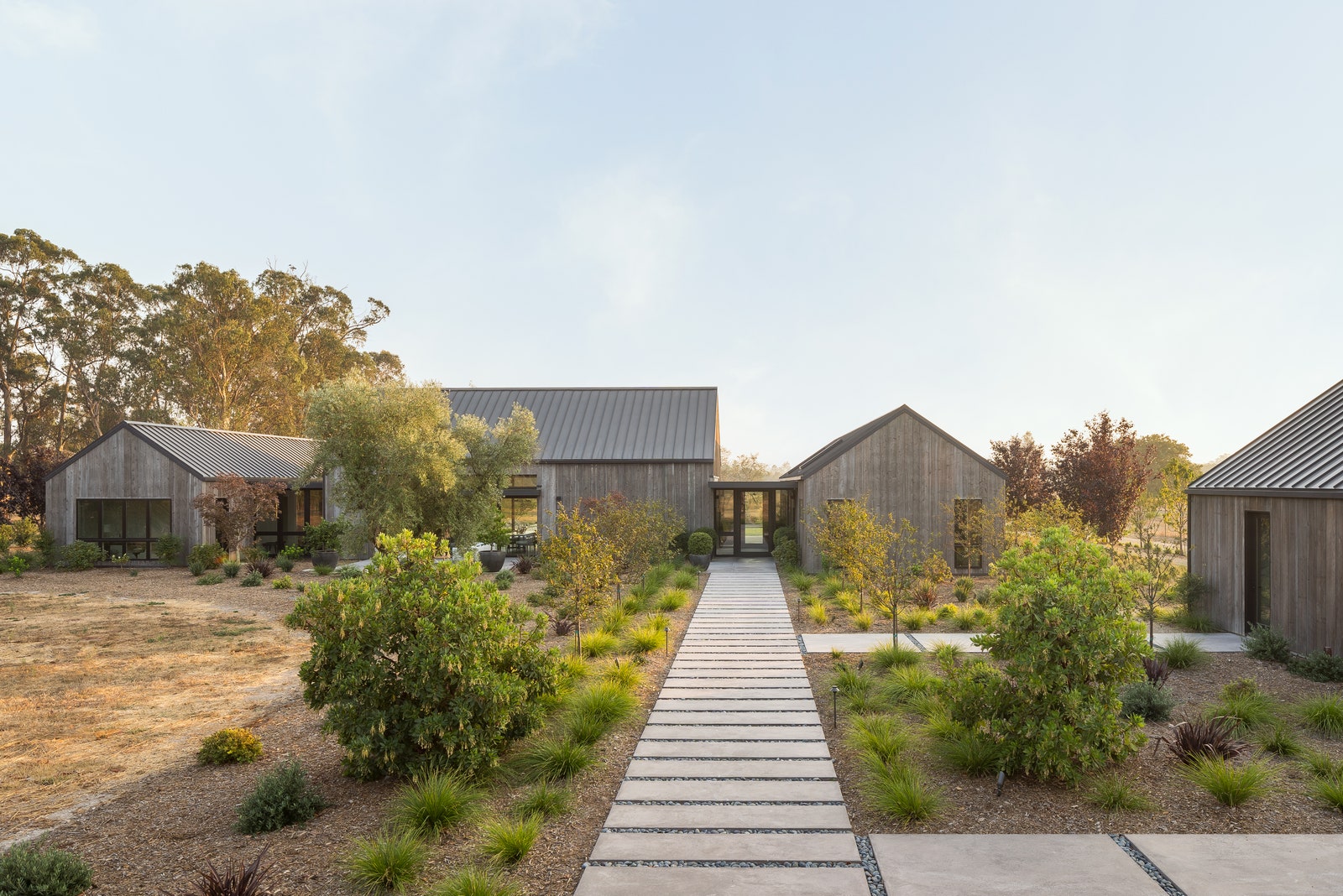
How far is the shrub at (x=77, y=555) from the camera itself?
20688mm

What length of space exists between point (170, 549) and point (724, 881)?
76.3 feet

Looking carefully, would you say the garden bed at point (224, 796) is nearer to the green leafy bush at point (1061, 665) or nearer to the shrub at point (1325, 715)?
the green leafy bush at point (1061, 665)

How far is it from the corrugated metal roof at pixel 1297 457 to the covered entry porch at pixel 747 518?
1235 centimetres

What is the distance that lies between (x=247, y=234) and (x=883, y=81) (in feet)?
117

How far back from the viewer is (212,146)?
866 inches

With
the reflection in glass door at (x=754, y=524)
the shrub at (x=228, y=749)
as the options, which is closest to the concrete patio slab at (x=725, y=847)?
the shrub at (x=228, y=749)

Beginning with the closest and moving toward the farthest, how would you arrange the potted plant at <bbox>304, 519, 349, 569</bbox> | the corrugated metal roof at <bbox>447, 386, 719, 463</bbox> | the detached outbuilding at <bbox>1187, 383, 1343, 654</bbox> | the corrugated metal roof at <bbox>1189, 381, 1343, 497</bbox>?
the detached outbuilding at <bbox>1187, 383, 1343, 654</bbox>
the corrugated metal roof at <bbox>1189, 381, 1343, 497</bbox>
the potted plant at <bbox>304, 519, 349, 569</bbox>
the corrugated metal roof at <bbox>447, 386, 719, 463</bbox>

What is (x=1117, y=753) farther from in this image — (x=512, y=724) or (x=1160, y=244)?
(x=1160, y=244)

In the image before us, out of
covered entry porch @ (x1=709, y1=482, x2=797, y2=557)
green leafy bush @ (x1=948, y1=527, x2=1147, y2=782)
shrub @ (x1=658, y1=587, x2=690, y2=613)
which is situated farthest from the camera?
covered entry porch @ (x1=709, y1=482, x2=797, y2=557)

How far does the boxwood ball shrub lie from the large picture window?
21.1 metres

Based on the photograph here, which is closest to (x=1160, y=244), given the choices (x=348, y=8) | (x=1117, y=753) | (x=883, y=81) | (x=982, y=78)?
(x=982, y=78)

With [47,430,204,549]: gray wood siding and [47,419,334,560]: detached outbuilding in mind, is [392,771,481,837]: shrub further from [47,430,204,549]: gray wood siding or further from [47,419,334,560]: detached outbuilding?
[47,430,204,549]: gray wood siding

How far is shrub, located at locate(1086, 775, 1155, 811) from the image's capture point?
4895 millimetres

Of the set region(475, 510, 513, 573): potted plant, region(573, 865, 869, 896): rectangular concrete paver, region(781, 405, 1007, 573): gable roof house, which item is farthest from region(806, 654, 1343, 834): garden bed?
region(475, 510, 513, 573): potted plant
